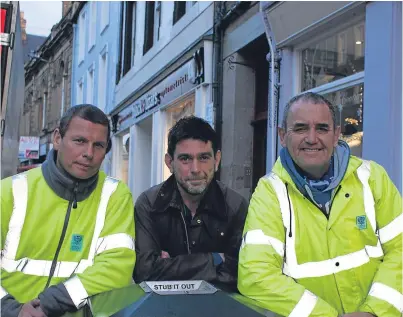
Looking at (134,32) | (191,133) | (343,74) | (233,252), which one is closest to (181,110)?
(134,32)

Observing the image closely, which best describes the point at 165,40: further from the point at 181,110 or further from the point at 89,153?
the point at 89,153

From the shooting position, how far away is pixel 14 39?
4.22m

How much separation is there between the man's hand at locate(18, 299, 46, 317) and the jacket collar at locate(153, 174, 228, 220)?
808mm

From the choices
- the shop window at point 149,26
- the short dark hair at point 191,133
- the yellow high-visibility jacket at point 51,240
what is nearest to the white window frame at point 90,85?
the shop window at point 149,26

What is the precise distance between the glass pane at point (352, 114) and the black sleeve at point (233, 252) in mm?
2816

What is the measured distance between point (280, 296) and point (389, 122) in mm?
3160

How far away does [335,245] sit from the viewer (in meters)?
2.31

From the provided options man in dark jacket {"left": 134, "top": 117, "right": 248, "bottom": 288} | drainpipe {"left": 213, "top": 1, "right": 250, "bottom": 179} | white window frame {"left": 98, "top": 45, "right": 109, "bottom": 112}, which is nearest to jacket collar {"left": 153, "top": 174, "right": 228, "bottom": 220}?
man in dark jacket {"left": 134, "top": 117, "right": 248, "bottom": 288}

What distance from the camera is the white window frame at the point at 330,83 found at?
5656 mm

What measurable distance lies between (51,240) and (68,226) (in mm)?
103

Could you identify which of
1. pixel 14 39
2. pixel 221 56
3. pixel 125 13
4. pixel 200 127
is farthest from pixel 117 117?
pixel 200 127

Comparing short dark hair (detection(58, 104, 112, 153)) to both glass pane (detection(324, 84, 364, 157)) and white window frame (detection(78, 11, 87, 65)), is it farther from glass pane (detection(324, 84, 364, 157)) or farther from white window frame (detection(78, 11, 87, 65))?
white window frame (detection(78, 11, 87, 65))

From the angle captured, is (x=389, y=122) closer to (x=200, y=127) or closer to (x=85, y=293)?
(x=200, y=127)

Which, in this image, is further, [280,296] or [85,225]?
[85,225]
